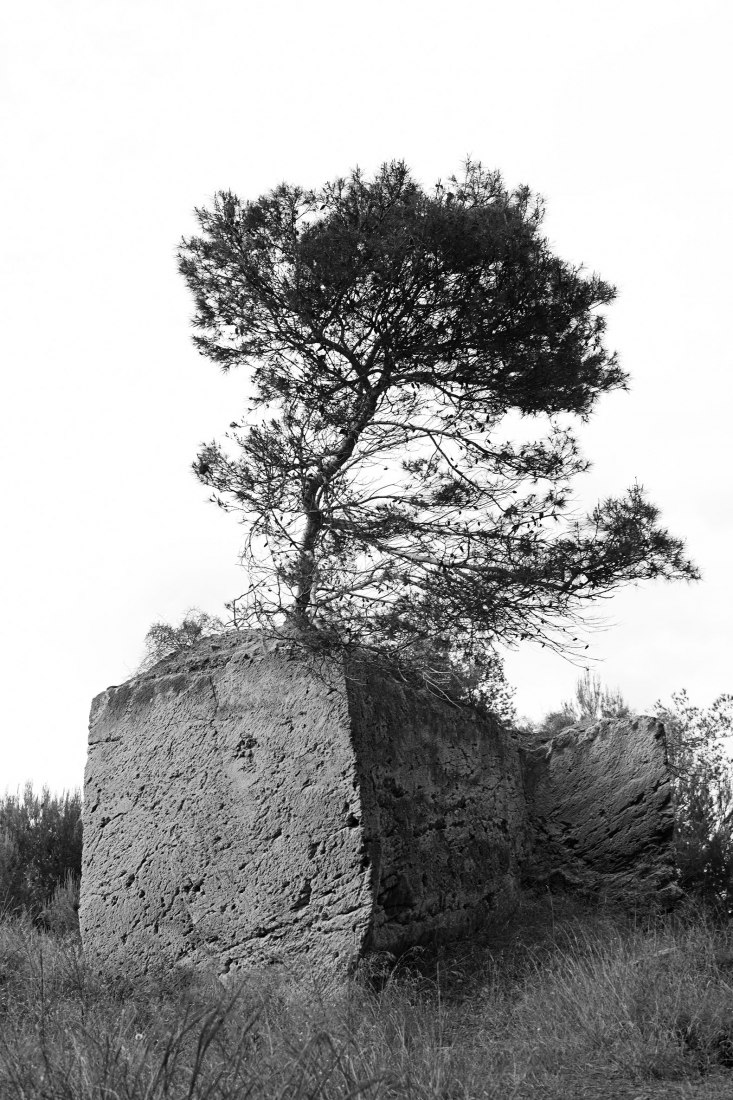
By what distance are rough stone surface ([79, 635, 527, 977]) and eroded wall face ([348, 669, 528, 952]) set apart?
0.01 metres

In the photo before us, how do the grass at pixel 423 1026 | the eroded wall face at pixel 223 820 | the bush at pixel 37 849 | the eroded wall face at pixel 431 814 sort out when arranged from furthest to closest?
the bush at pixel 37 849 < the eroded wall face at pixel 431 814 < the eroded wall face at pixel 223 820 < the grass at pixel 423 1026

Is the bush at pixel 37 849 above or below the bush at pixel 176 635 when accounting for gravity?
below

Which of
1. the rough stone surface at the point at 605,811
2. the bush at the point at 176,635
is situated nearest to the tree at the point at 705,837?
the rough stone surface at the point at 605,811

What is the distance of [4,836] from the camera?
A: 11625 mm

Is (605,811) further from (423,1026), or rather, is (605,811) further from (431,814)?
(423,1026)

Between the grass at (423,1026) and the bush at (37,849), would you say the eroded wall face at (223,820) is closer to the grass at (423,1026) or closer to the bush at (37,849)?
the grass at (423,1026)

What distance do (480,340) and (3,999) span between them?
5.82 metres

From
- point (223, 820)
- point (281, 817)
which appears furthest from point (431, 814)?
point (223, 820)

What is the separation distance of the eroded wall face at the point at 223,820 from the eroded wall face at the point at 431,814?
217mm

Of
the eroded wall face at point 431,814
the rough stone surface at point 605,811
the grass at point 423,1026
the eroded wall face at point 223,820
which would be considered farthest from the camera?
the rough stone surface at point 605,811

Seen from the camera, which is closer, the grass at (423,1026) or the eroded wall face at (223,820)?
the grass at (423,1026)

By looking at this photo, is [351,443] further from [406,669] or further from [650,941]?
[650,941]

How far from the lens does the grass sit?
12.1ft

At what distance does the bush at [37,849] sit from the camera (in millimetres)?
10820
